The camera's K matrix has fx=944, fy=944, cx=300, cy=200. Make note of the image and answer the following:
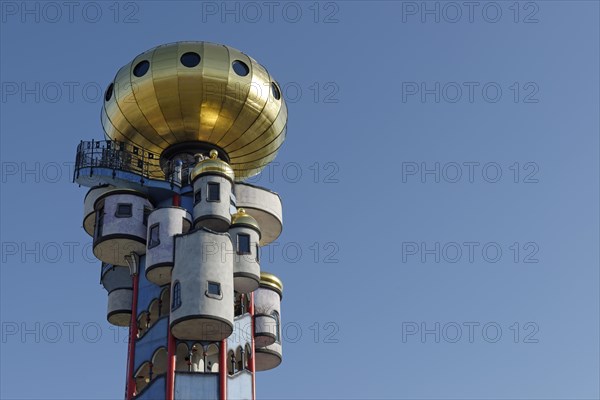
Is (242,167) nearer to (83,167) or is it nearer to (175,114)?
(175,114)

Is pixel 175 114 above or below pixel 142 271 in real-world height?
above

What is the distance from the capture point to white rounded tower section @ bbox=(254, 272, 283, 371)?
24656 mm

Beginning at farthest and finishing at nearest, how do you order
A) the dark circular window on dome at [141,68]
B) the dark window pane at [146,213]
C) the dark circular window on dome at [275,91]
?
the dark circular window on dome at [275,91] → the dark circular window on dome at [141,68] → the dark window pane at [146,213]

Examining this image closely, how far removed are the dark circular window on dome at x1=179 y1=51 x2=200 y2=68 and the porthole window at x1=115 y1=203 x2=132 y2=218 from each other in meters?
4.20

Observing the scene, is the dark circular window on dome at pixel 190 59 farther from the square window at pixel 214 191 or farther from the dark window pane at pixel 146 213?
the dark window pane at pixel 146 213

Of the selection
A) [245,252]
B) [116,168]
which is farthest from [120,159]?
[245,252]

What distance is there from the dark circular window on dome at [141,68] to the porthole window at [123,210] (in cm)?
380

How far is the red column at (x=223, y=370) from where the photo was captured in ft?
69.9

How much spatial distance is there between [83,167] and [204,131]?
3.37 metres

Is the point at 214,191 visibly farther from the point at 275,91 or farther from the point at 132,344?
the point at 132,344

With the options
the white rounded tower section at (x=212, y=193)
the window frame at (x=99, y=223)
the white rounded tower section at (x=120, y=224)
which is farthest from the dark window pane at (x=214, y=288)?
the window frame at (x=99, y=223)

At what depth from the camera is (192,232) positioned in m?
22.6

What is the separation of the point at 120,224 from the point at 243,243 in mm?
3098

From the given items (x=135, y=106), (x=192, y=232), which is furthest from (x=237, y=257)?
(x=135, y=106)
